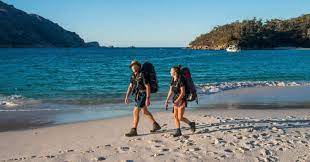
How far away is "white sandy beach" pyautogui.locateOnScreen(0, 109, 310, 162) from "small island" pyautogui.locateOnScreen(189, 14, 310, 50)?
149 m

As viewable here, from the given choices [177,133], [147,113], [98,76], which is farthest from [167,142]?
[98,76]

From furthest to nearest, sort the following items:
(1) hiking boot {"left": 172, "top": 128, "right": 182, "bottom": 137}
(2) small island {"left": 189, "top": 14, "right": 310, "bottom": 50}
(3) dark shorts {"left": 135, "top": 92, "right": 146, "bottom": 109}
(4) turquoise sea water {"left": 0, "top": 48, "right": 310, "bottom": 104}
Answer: (2) small island {"left": 189, "top": 14, "right": 310, "bottom": 50}
(4) turquoise sea water {"left": 0, "top": 48, "right": 310, "bottom": 104}
(3) dark shorts {"left": 135, "top": 92, "right": 146, "bottom": 109}
(1) hiking boot {"left": 172, "top": 128, "right": 182, "bottom": 137}

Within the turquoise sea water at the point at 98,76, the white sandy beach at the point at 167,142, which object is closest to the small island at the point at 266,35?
the turquoise sea water at the point at 98,76

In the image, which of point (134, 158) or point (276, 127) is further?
point (276, 127)

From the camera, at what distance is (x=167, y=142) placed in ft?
31.7

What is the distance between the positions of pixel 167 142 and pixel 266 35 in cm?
16416

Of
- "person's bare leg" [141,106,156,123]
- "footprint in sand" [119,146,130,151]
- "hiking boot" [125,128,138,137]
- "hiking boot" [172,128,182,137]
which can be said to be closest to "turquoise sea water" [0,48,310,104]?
"person's bare leg" [141,106,156,123]

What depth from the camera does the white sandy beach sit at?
8.62 m

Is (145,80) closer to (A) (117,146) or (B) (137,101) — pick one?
(B) (137,101)

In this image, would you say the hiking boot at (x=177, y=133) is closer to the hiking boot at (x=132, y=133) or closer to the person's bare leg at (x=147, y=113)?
the person's bare leg at (x=147, y=113)

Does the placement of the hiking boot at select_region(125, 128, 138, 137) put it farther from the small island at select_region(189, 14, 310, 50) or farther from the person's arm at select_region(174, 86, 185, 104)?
the small island at select_region(189, 14, 310, 50)

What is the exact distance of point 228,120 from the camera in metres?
12.1

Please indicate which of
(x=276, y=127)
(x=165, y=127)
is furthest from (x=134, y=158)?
(x=276, y=127)

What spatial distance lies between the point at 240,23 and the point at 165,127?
16868 cm
